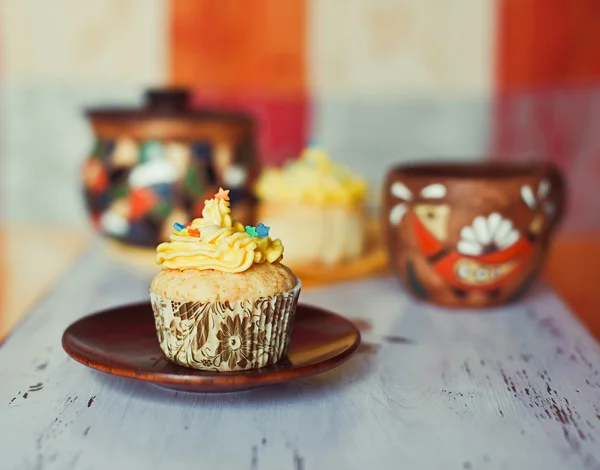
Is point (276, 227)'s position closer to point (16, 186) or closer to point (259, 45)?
point (259, 45)

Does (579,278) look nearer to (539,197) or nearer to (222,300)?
(539,197)

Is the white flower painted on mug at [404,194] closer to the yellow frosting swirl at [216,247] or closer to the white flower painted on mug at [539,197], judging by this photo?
the white flower painted on mug at [539,197]

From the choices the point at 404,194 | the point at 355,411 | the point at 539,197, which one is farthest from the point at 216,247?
the point at 539,197

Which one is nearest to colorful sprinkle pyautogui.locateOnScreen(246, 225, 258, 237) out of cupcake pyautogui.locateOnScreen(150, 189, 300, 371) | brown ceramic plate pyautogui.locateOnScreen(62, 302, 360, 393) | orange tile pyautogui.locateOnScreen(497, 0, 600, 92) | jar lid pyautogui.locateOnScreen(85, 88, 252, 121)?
cupcake pyautogui.locateOnScreen(150, 189, 300, 371)

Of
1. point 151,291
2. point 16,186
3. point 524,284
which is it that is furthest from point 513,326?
point 16,186

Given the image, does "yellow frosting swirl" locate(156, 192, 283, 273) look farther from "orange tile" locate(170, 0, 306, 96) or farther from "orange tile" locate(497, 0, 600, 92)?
"orange tile" locate(497, 0, 600, 92)
